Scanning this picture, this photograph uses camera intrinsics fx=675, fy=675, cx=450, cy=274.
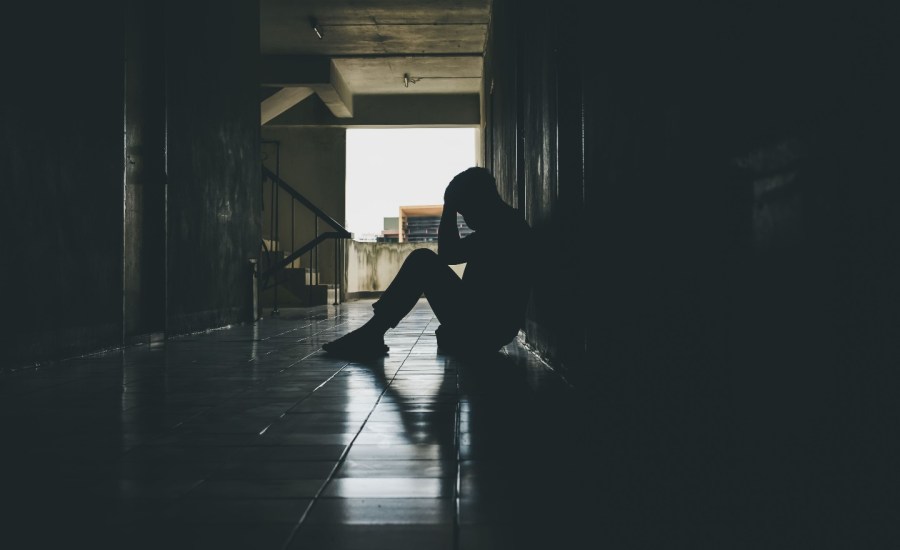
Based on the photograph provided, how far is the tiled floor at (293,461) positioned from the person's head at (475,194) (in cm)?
101

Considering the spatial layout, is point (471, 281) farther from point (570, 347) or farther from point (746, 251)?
point (746, 251)

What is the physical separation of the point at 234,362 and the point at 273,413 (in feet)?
5.52

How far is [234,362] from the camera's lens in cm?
405

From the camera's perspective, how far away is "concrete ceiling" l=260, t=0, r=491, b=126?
33.9 feet

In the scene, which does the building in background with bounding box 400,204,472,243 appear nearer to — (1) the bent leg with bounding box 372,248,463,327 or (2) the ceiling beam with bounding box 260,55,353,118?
(2) the ceiling beam with bounding box 260,55,353,118

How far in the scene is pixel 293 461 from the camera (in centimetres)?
183

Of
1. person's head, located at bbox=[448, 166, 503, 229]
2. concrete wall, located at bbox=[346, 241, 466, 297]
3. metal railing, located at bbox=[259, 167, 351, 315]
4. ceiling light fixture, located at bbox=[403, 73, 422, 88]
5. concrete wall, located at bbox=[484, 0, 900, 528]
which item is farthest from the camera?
concrete wall, located at bbox=[346, 241, 466, 297]

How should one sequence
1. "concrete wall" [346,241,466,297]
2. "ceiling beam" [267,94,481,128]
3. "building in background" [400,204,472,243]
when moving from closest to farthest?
"ceiling beam" [267,94,481,128], "concrete wall" [346,241,466,297], "building in background" [400,204,472,243]

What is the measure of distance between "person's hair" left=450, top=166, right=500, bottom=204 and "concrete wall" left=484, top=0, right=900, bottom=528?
4.81 feet

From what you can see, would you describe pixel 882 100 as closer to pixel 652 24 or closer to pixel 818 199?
pixel 818 199

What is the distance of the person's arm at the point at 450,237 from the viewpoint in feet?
14.0

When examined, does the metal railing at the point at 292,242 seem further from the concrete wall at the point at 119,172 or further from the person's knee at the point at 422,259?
the person's knee at the point at 422,259

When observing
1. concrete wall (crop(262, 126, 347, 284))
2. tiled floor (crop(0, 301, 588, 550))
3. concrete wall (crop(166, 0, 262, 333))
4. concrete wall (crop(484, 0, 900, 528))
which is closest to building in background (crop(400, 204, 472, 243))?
concrete wall (crop(262, 126, 347, 284))

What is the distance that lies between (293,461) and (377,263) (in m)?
14.7
